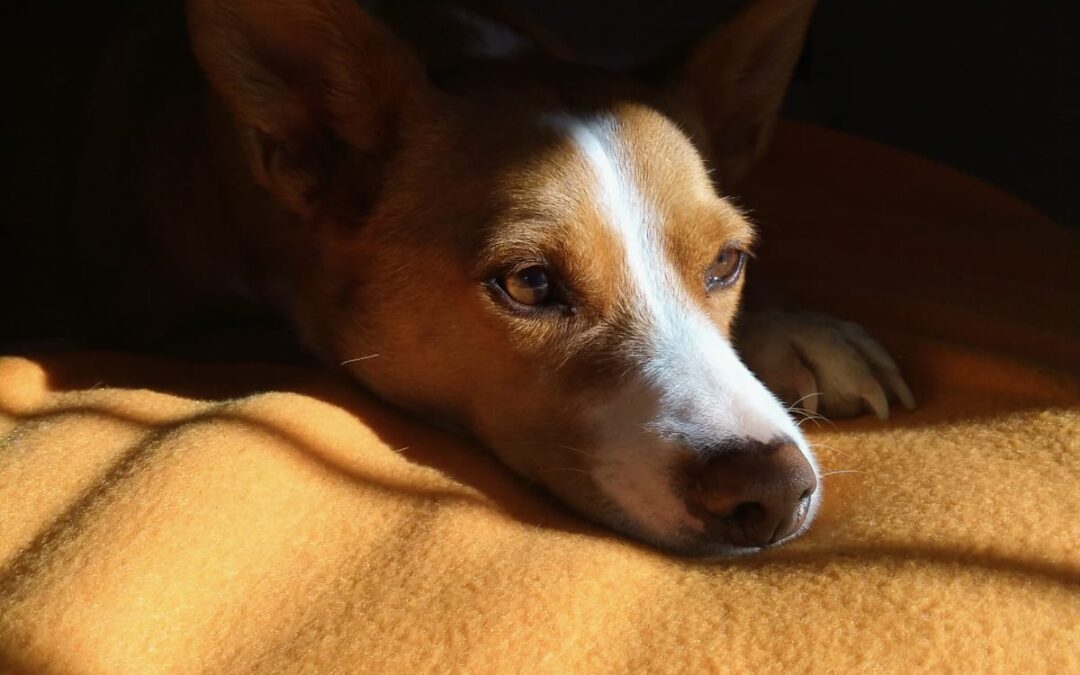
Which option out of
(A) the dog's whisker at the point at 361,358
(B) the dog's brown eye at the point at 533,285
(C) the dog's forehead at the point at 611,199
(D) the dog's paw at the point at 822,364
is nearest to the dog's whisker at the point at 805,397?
(D) the dog's paw at the point at 822,364

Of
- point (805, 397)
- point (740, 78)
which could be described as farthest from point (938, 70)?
point (805, 397)

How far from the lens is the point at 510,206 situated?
2.15 metres

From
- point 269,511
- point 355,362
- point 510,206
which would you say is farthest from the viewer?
point 355,362

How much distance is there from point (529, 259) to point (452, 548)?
0.64m

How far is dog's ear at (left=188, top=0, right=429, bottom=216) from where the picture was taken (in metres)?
2.18

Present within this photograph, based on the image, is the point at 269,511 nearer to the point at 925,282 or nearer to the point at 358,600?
the point at 358,600

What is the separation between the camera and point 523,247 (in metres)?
2.12

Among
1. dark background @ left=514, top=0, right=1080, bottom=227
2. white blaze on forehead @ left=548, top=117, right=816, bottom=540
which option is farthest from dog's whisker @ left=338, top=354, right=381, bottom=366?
dark background @ left=514, top=0, right=1080, bottom=227

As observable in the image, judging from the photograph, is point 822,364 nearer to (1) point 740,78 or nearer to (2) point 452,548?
(1) point 740,78

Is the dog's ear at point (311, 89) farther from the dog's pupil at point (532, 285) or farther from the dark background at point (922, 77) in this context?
the dark background at point (922, 77)

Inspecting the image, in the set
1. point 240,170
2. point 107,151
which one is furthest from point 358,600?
point 107,151

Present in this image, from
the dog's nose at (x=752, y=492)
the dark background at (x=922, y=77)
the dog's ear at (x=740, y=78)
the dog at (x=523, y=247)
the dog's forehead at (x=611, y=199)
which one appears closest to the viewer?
the dog's nose at (x=752, y=492)

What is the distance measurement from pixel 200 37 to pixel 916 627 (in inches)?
66.9

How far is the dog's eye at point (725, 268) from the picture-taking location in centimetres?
234
